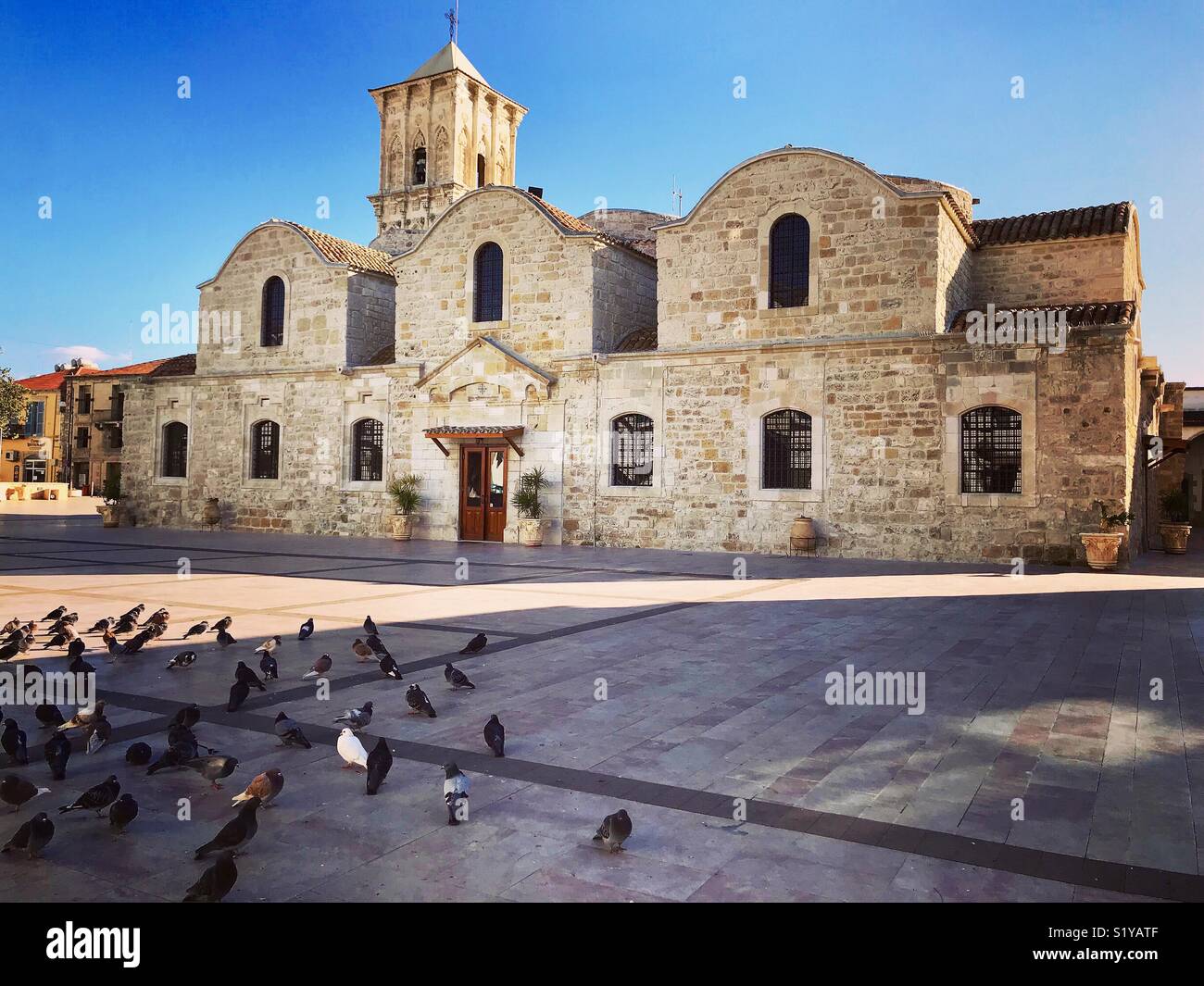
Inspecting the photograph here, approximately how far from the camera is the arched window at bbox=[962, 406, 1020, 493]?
16141mm

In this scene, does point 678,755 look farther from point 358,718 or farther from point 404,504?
point 404,504

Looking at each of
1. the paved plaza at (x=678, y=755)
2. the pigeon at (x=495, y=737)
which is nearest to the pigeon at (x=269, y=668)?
the paved plaza at (x=678, y=755)

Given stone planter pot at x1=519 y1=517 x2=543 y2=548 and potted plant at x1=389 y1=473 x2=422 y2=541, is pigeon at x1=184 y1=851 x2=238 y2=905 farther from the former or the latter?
potted plant at x1=389 y1=473 x2=422 y2=541

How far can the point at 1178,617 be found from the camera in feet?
31.9

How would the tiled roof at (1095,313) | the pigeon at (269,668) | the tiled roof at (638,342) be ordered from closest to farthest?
the pigeon at (269,668), the tiled roof at (1095,313), the tiled roof at (638,342)

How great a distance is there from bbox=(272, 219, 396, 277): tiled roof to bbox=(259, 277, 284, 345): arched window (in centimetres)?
167

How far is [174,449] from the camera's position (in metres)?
26.8

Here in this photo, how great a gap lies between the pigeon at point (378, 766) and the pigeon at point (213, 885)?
111 cm

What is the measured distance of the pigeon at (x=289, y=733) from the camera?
4.65 meters

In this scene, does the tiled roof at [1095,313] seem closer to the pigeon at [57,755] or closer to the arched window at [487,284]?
the arched window at [487,284]

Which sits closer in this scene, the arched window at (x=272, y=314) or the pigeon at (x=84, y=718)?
the pigeon at (x=84, y=718)
